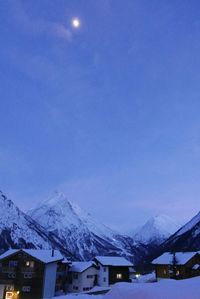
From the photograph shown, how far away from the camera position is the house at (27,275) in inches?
2635

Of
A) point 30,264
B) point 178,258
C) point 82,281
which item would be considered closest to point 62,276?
point 82,281

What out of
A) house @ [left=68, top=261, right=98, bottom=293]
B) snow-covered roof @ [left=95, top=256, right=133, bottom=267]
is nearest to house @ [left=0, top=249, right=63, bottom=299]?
house @ [left=68, top=261, right=98, bottom=293]

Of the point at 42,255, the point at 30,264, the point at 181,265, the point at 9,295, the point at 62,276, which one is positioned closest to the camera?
the point at 9,295

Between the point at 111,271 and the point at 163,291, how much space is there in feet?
241

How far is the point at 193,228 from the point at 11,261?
13198 centimetres

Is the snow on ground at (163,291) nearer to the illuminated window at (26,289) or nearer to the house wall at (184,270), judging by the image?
the illuminated window at (26,289)

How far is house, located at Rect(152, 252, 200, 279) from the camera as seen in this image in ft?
234

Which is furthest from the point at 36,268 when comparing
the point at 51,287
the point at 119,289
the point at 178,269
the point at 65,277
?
the point at 119,289

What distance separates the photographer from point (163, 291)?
34.7ft

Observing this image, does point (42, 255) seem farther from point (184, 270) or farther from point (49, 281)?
point (184, 270)

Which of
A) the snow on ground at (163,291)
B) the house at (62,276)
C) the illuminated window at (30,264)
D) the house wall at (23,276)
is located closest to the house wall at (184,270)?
the house at (62,276)

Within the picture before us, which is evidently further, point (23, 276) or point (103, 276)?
point (103, 276)

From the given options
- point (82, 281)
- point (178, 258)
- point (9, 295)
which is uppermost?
point (178, 258)

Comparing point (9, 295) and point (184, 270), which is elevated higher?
point (184, 270)
